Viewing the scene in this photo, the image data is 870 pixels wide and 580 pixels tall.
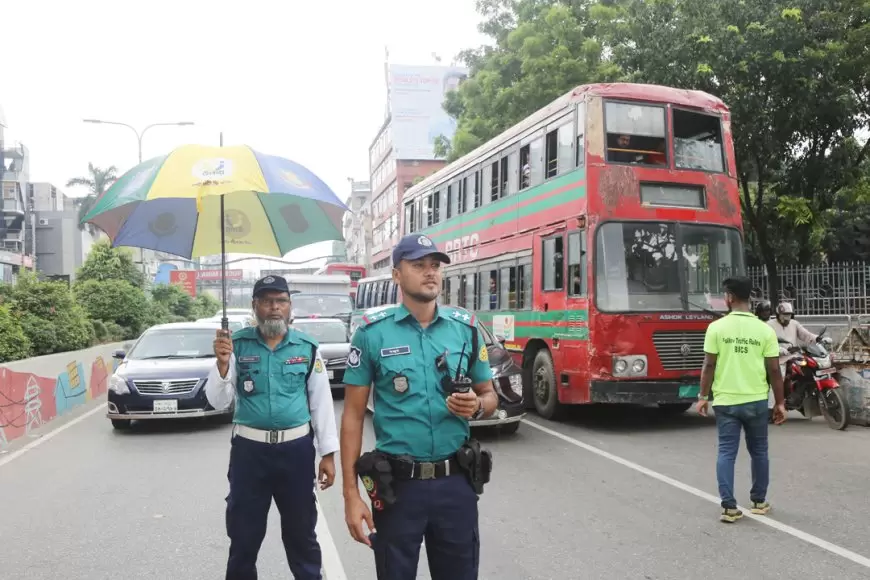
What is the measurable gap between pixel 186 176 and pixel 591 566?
3239mm

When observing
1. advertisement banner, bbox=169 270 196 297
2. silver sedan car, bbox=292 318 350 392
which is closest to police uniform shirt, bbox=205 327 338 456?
silver sedan car, bbox=292 318 350 392

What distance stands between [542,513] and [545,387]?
5447 millimetres

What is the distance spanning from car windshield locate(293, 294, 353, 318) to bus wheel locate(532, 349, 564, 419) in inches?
402

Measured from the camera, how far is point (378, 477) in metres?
2.76

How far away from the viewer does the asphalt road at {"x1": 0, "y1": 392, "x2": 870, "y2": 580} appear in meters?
4.80

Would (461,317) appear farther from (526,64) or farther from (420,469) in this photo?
(526,64)

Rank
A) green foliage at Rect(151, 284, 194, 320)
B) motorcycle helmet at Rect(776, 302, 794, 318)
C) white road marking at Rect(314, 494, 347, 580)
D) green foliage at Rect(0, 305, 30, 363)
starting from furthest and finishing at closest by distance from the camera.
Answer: green foliage at Rect(151, 284, 194, 320) → green foliage at Rect(0, 305, 30, 363) → motorcycle helmet at Rect(776, 302, 794, 318) → white road marking at Rect(314, 494, 347, 580)

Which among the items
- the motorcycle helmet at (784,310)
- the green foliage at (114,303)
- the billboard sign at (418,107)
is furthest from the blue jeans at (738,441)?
the billboard sign at (418,107)

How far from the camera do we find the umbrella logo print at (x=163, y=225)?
17.8 ft

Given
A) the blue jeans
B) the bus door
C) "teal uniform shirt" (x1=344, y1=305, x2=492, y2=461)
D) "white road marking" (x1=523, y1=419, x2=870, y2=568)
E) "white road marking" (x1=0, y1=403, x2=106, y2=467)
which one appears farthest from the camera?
the bus door

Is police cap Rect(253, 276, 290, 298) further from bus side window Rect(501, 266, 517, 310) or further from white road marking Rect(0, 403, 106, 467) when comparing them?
bus side window Rect(501, 266, 517, 310)

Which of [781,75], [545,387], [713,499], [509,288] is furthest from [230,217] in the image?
[781,75]

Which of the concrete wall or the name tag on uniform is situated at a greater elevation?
the name tag on uniform

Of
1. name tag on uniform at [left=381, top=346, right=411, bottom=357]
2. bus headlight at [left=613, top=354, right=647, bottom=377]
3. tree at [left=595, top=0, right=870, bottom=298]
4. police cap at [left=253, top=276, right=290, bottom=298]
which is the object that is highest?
tree at [left=595, top=0, right=870, bottom=298]
